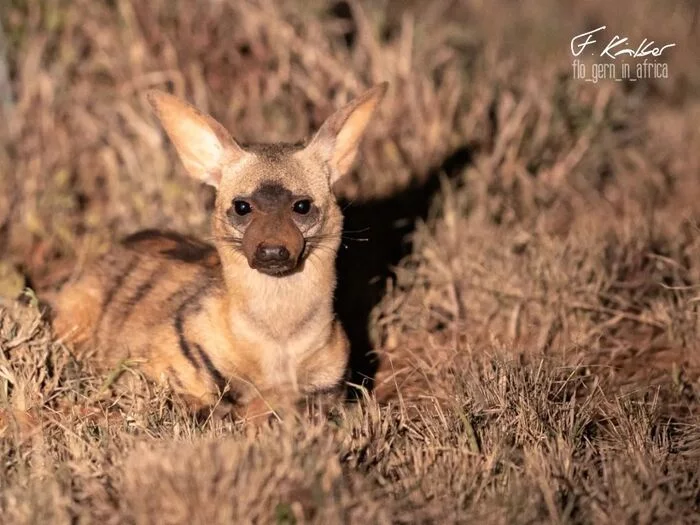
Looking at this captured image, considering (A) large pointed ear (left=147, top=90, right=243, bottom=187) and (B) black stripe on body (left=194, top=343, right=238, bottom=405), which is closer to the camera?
(B) black stripe on body (left=194, top=343, right=238, bottom=405)

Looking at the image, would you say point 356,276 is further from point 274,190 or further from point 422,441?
point 422,441

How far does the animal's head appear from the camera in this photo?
4324mm

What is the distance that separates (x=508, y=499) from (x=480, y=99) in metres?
4.09

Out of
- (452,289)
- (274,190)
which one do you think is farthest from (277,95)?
(274,190)

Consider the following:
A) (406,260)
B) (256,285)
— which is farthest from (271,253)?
(406,260)

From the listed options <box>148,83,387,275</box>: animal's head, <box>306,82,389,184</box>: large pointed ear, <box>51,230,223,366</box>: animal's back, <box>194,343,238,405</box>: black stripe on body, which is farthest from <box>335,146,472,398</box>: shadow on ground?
<box>51,230,223,366</box>: animal's back

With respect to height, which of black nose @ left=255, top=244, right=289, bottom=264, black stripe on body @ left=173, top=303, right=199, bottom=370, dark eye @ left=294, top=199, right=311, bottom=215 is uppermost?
dark eye @ left=294, top=199, right=311, bottom=215

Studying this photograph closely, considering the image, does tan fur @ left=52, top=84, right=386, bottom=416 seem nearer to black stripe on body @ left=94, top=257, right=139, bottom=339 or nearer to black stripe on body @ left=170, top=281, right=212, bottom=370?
black stripe on body @ left=170, top=281, right=212, bottom=370

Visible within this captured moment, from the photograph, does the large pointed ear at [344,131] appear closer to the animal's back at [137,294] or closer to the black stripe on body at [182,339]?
the animal's back at [137,294]

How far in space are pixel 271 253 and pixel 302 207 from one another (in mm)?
422

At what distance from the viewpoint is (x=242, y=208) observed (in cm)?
454

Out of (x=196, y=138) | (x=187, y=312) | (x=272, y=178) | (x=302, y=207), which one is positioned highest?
(x=196, y=138)

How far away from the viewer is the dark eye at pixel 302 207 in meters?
4.54

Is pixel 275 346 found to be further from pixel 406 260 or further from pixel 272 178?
pixel 406 260
